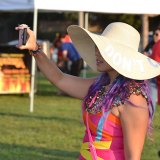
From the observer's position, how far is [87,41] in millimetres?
3979

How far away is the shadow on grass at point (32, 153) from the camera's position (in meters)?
8.22

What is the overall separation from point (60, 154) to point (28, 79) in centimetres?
805

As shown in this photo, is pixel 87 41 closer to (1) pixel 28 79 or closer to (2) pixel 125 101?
(2) pixel 125 101

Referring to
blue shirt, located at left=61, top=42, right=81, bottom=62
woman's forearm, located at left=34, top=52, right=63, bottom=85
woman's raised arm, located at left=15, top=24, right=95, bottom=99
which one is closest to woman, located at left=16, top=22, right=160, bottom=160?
woman's raised arm, located at left=15, top=24, right=95, bottom=99

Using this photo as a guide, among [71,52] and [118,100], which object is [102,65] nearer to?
[118,100]

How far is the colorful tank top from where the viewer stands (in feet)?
11.5

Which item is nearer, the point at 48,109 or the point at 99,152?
the point at 99,152

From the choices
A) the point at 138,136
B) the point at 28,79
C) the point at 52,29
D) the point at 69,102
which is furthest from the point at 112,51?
the point at 52,29

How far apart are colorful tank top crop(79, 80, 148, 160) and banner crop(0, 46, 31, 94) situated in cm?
1254

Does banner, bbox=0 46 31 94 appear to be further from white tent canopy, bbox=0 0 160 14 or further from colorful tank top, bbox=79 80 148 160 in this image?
colorful tank top, bbox=79 80 148 160

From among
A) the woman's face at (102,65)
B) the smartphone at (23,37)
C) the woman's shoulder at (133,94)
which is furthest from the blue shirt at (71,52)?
the woman's shoulder at (133,94)

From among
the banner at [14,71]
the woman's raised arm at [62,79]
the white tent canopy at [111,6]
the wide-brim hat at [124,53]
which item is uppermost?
the wide-brim hat at [124,53]

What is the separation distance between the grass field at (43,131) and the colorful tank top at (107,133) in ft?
6.25

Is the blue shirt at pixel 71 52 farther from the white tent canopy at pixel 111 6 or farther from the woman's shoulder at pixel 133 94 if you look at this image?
the woman's shoulder at pixel 133 94
